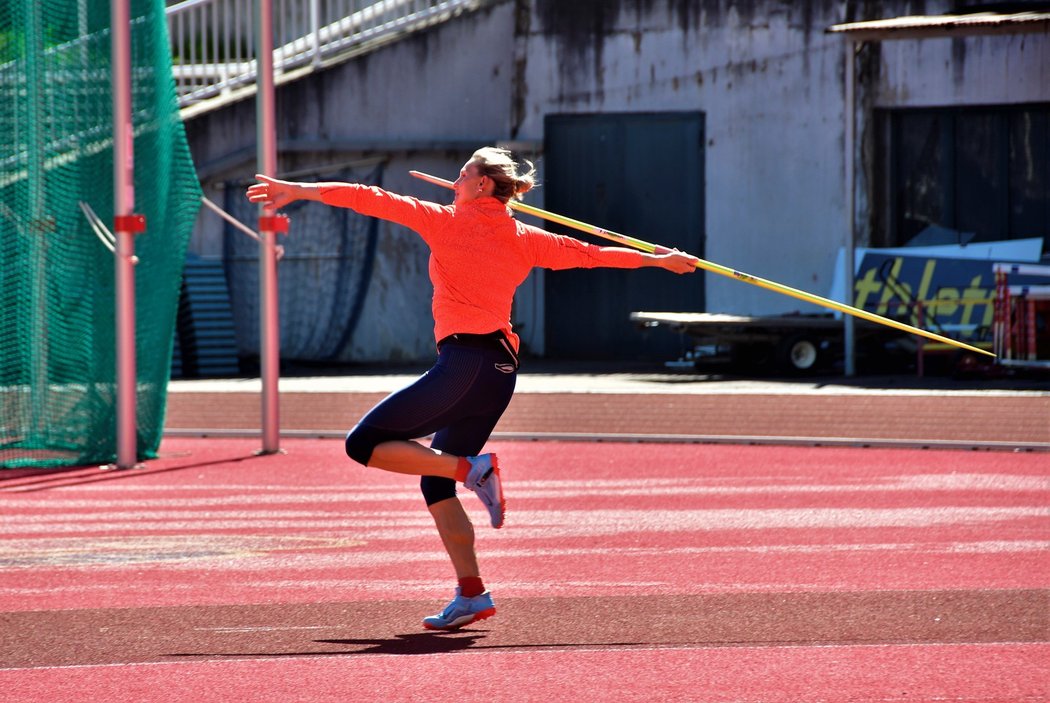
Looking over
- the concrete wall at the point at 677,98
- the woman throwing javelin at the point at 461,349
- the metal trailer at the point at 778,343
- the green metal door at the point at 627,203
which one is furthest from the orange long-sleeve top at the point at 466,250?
the concrete wall at the point at 677,98

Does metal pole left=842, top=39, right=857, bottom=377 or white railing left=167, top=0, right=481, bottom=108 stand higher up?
white railing left=167, top=0, right=481, bottom=108

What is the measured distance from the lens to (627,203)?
2353 centimetres

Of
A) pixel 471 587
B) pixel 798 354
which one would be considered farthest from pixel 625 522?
pixel 798 354

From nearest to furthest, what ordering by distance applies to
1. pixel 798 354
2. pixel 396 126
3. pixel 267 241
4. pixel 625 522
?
pixel 625 522 → pixel 267 241 → pixel 798 354 → pixel 396 126

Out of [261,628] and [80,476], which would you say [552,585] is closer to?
[261,628]

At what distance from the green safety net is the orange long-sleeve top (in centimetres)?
690

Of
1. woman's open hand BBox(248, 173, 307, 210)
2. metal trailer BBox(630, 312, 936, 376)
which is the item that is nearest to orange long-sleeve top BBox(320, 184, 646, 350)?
woman's open hand BBox(248, 173, 307, 210)

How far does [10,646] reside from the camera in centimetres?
648

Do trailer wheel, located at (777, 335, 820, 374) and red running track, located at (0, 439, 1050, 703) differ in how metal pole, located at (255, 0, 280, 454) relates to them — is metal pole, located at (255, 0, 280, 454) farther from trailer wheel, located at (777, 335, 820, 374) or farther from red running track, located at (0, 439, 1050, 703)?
trailer wheel, located at (777, 335, 820, 374)

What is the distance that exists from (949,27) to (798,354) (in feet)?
13.8

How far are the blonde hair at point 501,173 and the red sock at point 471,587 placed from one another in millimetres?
1485

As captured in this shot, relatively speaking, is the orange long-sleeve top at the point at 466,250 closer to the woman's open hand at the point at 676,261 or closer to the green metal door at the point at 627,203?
the woman's open hand at the point at 676,261

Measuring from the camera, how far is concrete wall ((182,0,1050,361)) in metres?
22.9

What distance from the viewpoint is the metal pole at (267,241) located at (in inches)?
541
